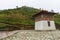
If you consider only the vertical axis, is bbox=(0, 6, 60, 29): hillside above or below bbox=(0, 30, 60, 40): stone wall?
above

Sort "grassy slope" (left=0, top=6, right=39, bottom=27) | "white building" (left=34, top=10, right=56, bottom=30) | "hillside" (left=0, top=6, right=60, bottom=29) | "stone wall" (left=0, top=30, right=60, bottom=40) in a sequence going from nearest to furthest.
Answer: "stone wall" (left=0, top=30, right=60, bottom=40) < "white building" (left=34, top=10, right=56, bottom=30) < "hillside" (left=0, top=6, right=60, bottom=29) < "grassy slope" (left=0, top=6, right=39, bottom=27)

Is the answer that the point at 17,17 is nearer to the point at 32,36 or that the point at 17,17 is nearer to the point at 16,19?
the point at 16,19

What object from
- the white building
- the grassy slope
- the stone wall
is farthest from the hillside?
the stone wall

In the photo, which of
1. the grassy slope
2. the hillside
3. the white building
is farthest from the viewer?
the grassy slope

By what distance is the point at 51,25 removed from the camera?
31.5 m

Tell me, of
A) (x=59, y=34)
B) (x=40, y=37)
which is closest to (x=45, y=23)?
(x=59, y=34)

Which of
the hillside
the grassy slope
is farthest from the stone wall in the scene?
the grassy slope

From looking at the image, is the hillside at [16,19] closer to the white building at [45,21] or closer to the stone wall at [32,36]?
the white building at [45,21]

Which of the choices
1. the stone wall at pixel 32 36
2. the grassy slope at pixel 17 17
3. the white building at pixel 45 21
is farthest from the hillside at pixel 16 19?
the stone wall at pixel 32 36

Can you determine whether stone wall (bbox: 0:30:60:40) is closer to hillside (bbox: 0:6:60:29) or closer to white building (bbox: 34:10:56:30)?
white building (bbox: 34:10:56:30)

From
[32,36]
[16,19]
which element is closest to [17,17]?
[16,19]

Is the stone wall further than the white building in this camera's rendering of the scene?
No

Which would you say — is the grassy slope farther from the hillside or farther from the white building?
the white building

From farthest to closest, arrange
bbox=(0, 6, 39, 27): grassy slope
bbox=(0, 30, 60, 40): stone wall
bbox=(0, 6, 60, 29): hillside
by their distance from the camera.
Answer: bbox=(0, 6, 39, 27): grassy slope < bbox=(0, 6, 60, 29): hillside < bbox=(0, 30, 60, 40): stone wall
